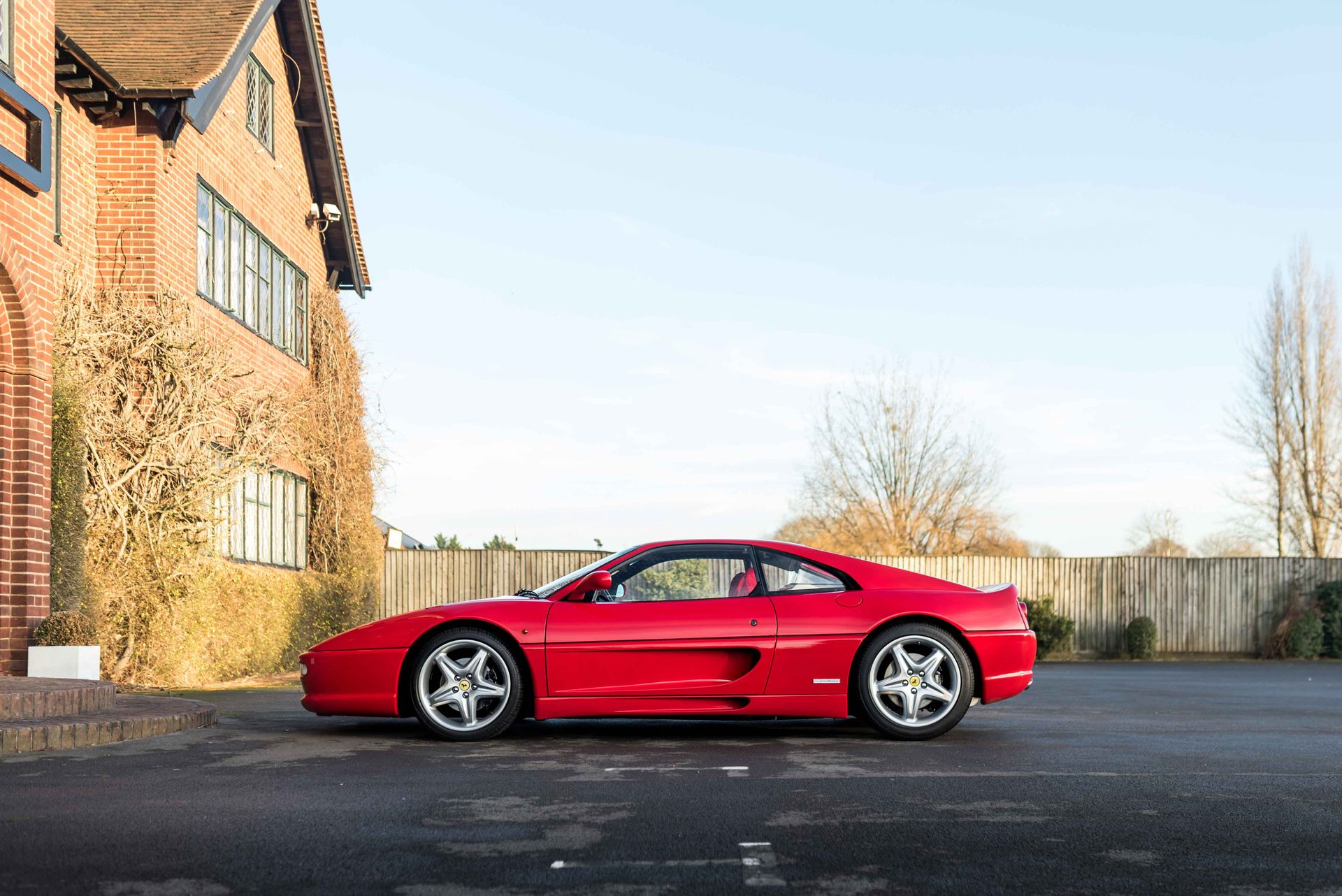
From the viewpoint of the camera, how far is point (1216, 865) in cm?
477

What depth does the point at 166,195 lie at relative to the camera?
15.5 metres

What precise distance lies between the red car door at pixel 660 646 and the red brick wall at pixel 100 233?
584 centimetres

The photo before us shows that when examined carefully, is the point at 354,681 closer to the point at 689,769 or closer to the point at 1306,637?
the point at 689,769

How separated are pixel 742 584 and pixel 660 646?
0.71 meters

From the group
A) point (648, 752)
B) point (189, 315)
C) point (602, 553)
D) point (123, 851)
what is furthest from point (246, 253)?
point (123, 851)

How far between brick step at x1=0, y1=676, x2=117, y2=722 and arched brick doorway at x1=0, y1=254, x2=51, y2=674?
1.52 meters

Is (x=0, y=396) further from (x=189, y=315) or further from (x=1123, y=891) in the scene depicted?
(x=1123, y=891)

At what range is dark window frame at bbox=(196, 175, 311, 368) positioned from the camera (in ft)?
56.1

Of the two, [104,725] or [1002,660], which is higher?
[1002,660]

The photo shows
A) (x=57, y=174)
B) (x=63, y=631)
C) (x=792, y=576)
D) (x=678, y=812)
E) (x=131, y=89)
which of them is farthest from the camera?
(x=131, y=89)

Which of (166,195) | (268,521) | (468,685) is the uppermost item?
(166,195)

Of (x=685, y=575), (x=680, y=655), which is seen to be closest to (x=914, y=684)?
(x=680, y=655)

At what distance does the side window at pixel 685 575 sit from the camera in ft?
28.7

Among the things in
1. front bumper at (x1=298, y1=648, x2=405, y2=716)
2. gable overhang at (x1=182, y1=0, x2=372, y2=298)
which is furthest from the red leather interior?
gable overhang at (x1=182, y1=0, x2=372, y2=298)
